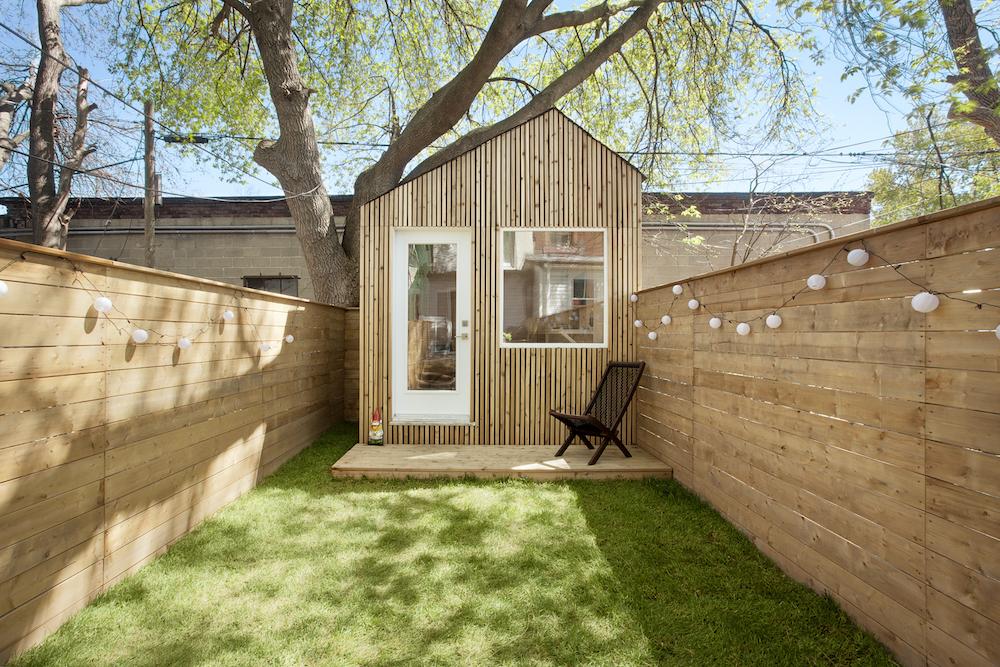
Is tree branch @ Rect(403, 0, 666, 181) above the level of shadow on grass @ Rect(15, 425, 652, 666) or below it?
above

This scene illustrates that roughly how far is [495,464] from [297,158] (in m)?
5.30

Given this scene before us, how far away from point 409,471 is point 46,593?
7.74 ft

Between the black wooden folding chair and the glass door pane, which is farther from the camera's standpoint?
the glass door pane

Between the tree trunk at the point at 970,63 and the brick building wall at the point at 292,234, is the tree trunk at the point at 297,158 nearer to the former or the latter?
the brick building wall at the point at 292,234

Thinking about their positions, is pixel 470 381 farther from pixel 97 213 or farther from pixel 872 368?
pixel 97 213

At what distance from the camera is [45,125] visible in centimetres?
870

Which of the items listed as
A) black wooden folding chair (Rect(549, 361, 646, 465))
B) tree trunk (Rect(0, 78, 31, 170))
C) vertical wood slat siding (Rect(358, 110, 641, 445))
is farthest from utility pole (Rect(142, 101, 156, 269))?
black wooden folding chair (Rect(549, 361, 646, 465))

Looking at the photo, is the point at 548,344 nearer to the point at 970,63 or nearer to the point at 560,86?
the point at 560,86

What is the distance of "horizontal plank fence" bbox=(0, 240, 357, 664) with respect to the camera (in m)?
1.74

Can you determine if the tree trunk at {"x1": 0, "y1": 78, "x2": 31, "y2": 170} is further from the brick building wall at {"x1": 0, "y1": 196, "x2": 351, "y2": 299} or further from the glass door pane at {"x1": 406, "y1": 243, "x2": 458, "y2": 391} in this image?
the glass door pane at {"x1": 406, "y1": 243, "x2": 458, "y2": 391}

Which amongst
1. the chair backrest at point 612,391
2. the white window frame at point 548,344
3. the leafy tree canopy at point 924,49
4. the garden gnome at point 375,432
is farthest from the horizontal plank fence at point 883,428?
the leafy tree canopy at point 924,49

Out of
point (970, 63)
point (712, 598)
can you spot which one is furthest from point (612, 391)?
point (970, 63)

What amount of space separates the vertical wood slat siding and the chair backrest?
0.12 metres

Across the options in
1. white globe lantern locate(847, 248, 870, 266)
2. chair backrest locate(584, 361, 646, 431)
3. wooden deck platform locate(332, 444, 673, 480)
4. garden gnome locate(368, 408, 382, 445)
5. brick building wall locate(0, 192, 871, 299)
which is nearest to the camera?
white globe lantern locate(847, 248, 870, 266)
